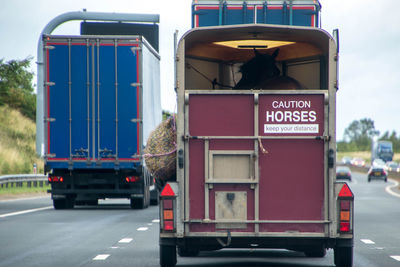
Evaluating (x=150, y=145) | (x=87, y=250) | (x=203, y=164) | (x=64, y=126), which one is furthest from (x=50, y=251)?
(x=64, y=126)

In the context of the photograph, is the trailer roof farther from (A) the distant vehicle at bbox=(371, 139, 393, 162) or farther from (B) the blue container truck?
(A) the distant vehicle at bbox=(371, 139, 393, 162)

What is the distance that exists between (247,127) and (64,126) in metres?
14.2

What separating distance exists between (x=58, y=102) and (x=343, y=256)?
14344 millimetres

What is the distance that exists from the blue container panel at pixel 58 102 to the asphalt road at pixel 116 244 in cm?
196

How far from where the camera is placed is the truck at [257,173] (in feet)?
32.1

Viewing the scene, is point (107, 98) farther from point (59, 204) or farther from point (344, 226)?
point (344, 226)

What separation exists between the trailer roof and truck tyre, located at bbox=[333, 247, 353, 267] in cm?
233

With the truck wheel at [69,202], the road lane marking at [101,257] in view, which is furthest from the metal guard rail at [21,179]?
the road lane marking at [101,257]

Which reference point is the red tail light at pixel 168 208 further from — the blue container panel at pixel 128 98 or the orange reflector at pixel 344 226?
the blue container panel at pixel 128 98

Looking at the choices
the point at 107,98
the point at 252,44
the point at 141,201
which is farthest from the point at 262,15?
the point at 252,44

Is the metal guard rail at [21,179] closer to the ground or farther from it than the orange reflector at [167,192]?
closer to the ground

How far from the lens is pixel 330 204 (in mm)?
9750

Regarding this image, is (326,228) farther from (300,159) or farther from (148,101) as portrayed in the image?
(148,101)

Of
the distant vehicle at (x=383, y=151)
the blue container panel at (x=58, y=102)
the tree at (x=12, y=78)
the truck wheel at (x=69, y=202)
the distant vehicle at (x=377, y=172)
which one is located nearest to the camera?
the blue container panel at (x=58, y=102)
